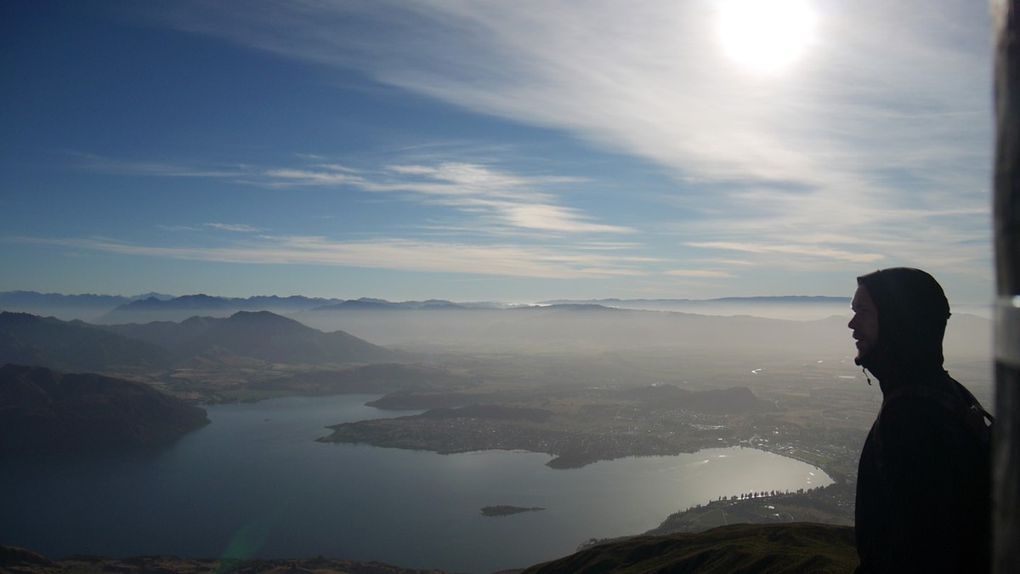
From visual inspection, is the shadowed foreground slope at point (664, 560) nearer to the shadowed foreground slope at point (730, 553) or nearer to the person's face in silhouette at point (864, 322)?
the shadowed foreground slope at point (730, 553)

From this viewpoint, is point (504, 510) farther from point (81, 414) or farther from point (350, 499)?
point (81, 414)

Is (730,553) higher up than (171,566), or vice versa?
(730,553)

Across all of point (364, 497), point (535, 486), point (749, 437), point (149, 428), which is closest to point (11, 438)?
point (149, 428)

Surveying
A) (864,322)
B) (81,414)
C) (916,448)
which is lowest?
(81,414)

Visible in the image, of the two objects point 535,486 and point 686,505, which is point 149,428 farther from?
point 686,505

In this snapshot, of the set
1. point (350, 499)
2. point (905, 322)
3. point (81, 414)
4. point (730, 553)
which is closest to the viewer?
point (905, 322)

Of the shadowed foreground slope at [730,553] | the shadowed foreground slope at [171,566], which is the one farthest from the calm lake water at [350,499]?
the shadowed foreground slope at [730,553]

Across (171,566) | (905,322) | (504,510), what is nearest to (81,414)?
(171,566)
